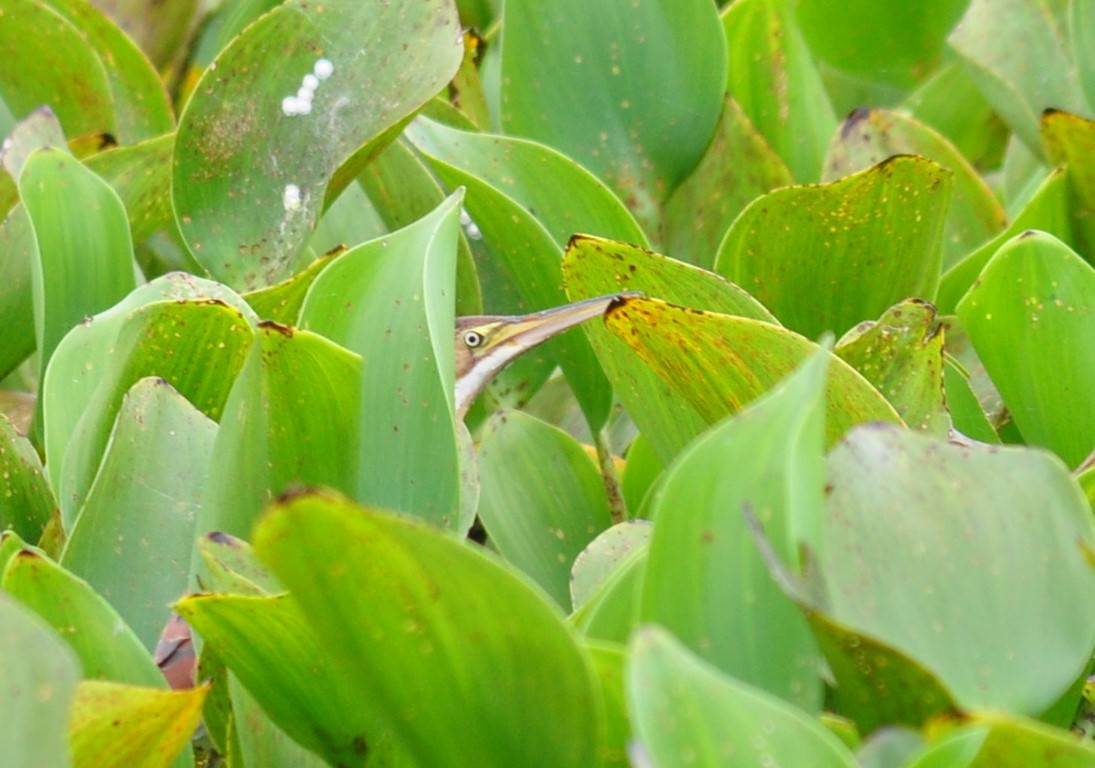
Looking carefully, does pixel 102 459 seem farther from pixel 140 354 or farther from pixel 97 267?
pixel 97 267

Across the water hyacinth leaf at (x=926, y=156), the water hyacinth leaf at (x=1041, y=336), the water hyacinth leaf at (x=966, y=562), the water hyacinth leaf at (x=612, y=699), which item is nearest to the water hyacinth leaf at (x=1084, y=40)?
the water hyacinth leaf at (x=926, y=156)

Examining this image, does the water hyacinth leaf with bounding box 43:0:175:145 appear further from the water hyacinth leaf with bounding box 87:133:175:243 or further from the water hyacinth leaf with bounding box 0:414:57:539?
the water hyacinth leaf with bounding box 0:414:57:539

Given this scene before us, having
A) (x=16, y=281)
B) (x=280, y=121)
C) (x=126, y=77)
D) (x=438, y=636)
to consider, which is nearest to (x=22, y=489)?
(x=16, y=281)

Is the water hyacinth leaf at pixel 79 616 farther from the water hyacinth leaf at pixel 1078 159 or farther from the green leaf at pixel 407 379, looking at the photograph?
the water hyacinth leaf at pixel 1078 159

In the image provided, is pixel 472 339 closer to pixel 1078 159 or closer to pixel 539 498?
pixel 539 498

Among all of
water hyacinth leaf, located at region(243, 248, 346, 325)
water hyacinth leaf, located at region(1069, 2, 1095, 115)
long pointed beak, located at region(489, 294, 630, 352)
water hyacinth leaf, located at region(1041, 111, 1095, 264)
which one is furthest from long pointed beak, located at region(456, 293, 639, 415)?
water hyacinth leaf, located at region(1069, 2, 1095, 115)

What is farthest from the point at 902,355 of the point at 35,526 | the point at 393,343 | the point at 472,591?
the point at 35,526
